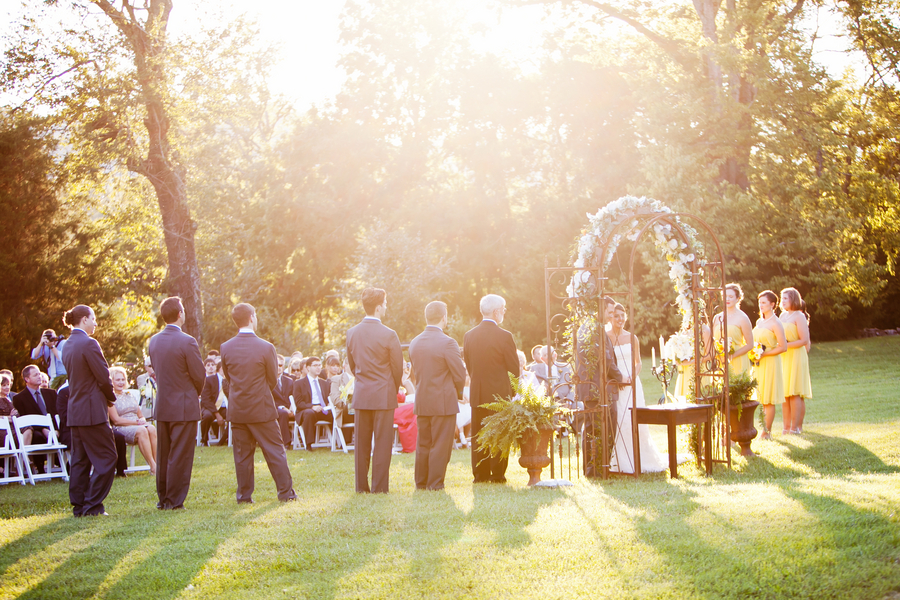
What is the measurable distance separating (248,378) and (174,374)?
685 millimetres

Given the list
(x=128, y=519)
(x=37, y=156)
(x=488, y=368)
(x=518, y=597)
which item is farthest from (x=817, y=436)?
(x=37, y=156)

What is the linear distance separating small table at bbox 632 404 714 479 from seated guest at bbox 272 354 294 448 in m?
6.60

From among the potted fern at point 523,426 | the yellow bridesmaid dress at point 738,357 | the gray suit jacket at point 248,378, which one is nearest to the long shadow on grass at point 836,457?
A: the yellow bridesmaid dress at point 738,357

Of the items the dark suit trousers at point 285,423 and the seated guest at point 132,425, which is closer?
the seated guest at point 132,425

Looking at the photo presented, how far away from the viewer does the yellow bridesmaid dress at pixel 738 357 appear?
407 inches

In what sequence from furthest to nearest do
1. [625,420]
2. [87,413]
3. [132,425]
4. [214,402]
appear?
1. [214,402]
2. [132,425]
3. [625,420]
4. [87,413]

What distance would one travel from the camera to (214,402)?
48.4 ft

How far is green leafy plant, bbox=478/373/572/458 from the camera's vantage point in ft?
27.0

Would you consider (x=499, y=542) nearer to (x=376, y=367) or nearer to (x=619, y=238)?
(x=376, y=367)

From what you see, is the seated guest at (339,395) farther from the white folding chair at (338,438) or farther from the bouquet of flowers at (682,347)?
the bouquet of flowers at (682,347)

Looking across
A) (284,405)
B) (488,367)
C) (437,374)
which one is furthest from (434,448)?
(284,405)

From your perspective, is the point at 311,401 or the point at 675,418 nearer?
→ the point at 675,418

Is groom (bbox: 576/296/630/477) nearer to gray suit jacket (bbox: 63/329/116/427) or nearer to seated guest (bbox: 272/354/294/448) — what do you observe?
gray suit jacket (bbox: 63/329/116/427)

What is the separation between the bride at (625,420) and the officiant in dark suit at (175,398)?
179 inches
